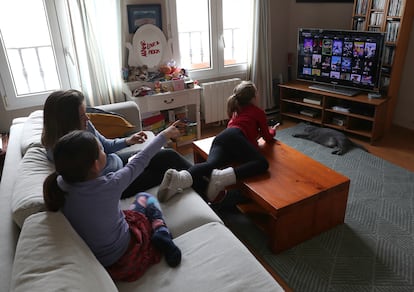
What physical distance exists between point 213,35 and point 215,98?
29.7 inches

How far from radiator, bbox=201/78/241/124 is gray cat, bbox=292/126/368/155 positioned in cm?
95

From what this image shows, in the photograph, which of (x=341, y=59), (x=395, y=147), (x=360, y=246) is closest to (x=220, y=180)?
(x=360, y=246)

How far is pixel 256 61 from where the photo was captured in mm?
4141

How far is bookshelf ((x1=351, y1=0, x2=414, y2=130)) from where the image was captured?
323cm

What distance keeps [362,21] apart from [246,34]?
1.33 m

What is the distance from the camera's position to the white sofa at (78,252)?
3.35ft

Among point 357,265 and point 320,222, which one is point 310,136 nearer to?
point 320,222

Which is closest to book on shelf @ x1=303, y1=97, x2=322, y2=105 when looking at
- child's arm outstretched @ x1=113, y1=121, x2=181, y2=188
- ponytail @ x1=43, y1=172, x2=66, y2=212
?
child's arm outstretched @ x1=113, y1=121, x2=181, y2=188

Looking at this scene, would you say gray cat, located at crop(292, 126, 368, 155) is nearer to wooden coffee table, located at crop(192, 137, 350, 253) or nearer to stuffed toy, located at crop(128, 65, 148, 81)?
wooden coffee table, located at crop(192, 137, 350, 253)

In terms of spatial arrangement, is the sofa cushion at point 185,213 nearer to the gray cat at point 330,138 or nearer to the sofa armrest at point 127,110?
the sofa armrest at point 127,110

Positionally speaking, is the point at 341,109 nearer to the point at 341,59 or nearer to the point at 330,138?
the point at 330,138

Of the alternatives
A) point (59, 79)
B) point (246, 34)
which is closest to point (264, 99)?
point (246, 34)

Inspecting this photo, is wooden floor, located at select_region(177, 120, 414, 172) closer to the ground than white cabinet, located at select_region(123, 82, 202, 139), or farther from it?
closer to the ground

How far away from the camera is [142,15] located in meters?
3.37
